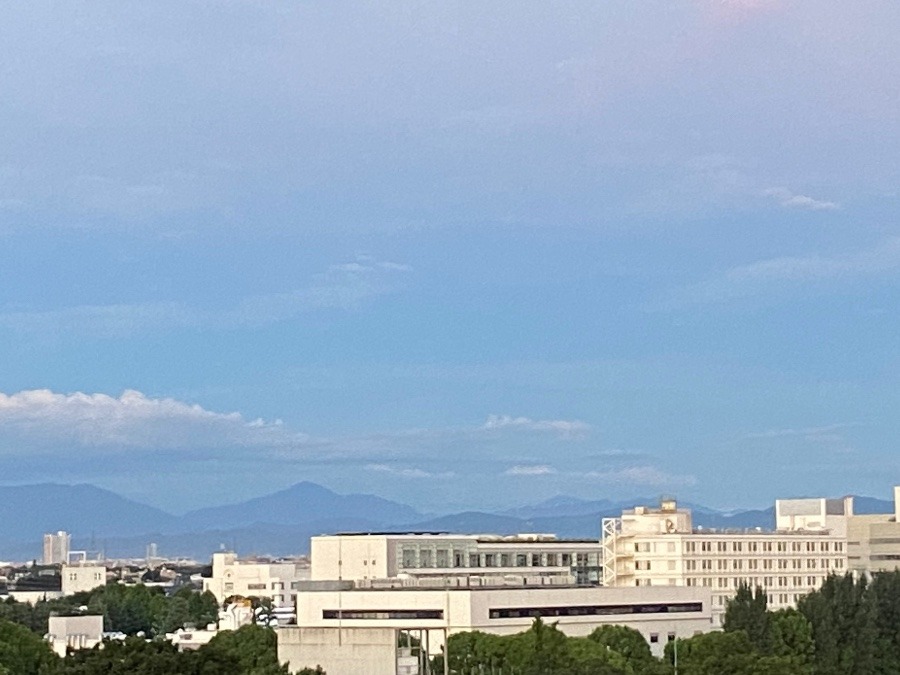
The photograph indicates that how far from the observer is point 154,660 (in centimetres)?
4656

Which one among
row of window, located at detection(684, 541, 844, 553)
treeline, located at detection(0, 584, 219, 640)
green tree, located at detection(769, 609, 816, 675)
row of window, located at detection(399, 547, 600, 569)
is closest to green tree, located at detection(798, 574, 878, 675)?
green tree, located at detection(769, 609, 816, 675)

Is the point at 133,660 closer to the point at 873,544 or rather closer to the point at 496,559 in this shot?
the point at 496,559

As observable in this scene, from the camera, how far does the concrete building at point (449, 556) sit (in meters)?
111

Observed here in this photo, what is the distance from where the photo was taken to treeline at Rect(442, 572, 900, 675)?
2408 inches

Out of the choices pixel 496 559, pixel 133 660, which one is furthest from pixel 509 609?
pixel 133 660

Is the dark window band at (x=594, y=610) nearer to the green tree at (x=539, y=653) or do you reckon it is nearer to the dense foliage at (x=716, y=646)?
the dense foliage at (x=716, y=646)

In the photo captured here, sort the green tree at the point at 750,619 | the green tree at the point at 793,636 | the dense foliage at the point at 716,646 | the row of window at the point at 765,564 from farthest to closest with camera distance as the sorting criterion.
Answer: the row of window at the point at 765,564 → the green tree at the point at 750,619 → the green tree at the point at 793,636 → the dense foliage at the point at 716,646

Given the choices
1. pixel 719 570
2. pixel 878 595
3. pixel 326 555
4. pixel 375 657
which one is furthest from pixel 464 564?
pixel 375 657

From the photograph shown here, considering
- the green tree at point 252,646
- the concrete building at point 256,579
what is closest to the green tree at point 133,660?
the green tree at point 252,646

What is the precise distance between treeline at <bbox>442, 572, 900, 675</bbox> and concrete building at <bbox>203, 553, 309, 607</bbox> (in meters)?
73.6

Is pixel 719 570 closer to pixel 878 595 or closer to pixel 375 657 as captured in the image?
pixel 878 595

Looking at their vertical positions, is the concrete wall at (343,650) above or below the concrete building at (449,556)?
below

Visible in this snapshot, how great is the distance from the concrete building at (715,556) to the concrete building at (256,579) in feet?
158

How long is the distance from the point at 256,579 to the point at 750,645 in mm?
95464
